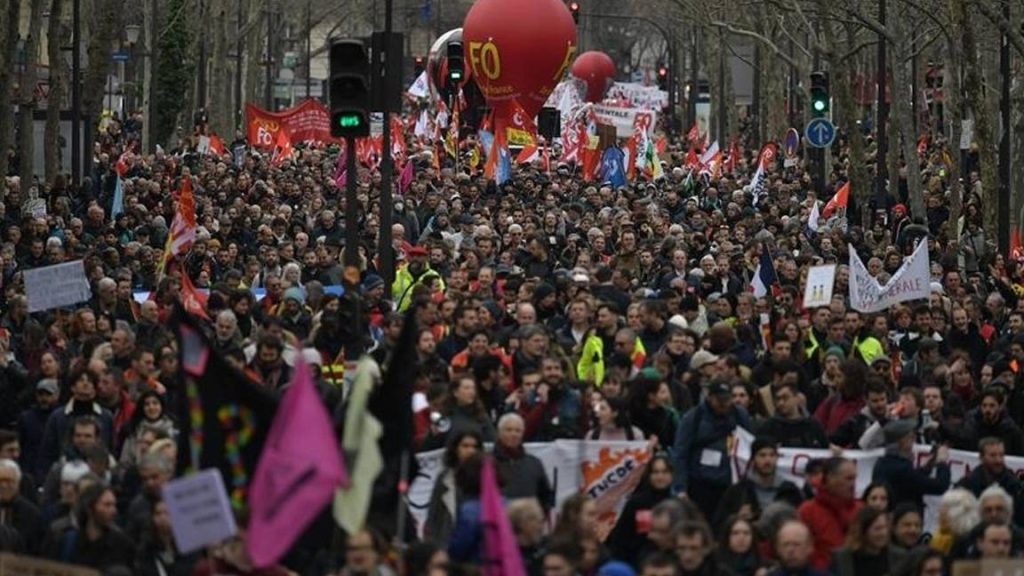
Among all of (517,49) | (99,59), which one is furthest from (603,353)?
(517,49)

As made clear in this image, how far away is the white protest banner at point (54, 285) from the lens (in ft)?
67.6

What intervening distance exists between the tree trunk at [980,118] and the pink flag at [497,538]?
20410 mm

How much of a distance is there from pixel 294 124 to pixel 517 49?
11.4m

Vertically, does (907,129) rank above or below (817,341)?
above

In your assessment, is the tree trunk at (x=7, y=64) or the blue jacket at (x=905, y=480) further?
the tree trunk at (x=7, y=64)

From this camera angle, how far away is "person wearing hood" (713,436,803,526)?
13492mm

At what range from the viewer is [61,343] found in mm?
19438

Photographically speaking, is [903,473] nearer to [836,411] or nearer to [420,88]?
[836,411]

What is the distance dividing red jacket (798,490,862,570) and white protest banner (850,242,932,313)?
8.79 metres

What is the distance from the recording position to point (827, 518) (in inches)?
509

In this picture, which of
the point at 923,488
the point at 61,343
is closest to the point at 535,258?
the point at 61,343

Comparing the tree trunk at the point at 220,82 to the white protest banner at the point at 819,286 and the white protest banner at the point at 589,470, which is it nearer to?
the white protest banner at the point at 819,286

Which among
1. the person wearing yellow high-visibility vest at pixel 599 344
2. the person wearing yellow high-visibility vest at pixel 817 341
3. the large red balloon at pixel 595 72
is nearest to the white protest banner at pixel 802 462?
the person wearing yellow high-visibility vest at pixel 599 344

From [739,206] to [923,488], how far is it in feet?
76.6
